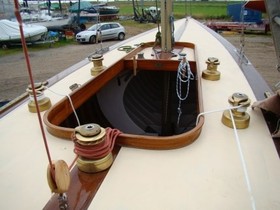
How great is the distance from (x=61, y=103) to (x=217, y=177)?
0.83 metres

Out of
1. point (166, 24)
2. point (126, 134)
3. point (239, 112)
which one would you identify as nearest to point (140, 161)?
point (126, 134)

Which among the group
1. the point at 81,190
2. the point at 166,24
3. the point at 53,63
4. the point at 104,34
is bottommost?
the point at 53,63

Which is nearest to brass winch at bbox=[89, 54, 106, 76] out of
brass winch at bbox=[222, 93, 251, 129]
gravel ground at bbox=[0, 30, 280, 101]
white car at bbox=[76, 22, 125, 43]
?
brass winch at bbox=[222, 93, 251, 129]

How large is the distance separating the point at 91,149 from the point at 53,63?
26.9 ft

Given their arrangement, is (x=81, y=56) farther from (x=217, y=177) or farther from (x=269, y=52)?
(x=217, y=177)

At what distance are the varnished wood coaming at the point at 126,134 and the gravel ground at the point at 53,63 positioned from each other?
3.96 meters

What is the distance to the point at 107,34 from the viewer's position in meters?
11.5

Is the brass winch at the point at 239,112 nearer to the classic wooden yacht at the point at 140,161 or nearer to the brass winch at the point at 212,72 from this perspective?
the classic wooden yacht at the point at 140,161

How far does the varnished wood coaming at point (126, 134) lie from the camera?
3.22 feet

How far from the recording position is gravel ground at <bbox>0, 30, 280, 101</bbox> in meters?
6.26

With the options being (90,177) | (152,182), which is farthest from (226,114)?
(90,177)

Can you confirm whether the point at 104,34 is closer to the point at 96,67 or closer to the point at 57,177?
the point at 96,67

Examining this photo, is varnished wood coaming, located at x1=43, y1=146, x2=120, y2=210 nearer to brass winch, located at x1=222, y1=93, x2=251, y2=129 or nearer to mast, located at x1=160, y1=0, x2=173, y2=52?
brass winch, located at x1=222, y1=93, x2=251, y2=129

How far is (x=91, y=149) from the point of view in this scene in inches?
33.0
